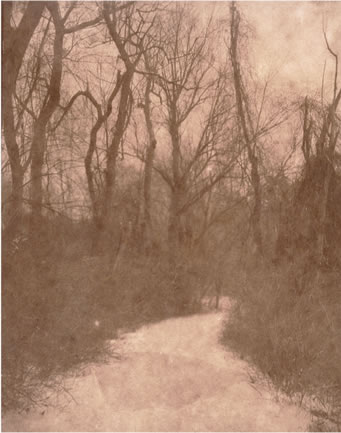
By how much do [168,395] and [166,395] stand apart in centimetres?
1

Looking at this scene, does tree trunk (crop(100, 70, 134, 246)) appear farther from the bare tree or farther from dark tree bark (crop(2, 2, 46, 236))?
dark tree bark (crop(2, 2, 46, 236))

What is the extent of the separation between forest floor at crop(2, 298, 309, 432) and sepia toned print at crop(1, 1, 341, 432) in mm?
16

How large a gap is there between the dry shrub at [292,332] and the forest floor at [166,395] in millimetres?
161

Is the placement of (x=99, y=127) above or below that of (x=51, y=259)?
above

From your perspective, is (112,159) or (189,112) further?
(189,112)

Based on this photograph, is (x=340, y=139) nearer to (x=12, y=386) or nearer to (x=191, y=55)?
(x=191, y=55)

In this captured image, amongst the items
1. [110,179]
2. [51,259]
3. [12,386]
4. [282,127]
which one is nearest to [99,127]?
[110,179]

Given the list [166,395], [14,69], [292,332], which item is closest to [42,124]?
[14,69]

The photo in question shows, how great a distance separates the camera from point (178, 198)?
4141 mm

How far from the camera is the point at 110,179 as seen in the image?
407cm

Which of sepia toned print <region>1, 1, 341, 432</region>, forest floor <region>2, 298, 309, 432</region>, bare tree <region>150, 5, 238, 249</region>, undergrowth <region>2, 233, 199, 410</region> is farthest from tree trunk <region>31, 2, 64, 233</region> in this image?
forest floor <region>2, 298, 309, 432</region>

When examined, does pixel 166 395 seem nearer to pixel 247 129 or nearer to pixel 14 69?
pixel 247 129

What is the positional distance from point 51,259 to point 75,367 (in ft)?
2.79

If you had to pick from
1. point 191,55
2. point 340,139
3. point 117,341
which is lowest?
point 117,341
